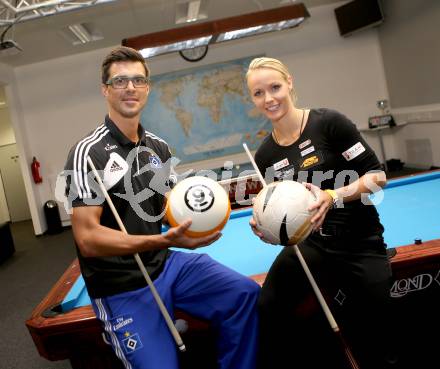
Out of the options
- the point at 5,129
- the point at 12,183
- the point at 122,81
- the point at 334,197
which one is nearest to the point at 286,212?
the point at 334,197

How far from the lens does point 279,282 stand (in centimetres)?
171

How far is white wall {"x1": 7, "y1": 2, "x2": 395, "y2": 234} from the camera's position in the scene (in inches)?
296

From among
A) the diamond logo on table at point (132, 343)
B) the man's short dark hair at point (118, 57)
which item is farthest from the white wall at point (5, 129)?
the diamond logo on table at point (132, 343)

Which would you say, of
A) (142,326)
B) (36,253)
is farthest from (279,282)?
(36,253)

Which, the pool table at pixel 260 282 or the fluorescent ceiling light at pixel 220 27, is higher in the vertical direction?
the fluorescent ceiling light at pixel 220 27

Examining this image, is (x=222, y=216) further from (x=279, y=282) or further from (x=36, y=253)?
(x=36, y=253)

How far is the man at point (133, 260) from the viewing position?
1535 millimetres

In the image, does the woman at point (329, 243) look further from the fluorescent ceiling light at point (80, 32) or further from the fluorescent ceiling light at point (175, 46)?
the fluorescent ceiling light at point (80, 32)

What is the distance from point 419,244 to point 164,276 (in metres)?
1.21

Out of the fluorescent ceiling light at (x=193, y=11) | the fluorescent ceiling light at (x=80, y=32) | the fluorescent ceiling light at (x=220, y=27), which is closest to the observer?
the fluorescent ceiling light at (x=220, y=27)

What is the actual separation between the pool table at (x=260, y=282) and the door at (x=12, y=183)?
9211 mm

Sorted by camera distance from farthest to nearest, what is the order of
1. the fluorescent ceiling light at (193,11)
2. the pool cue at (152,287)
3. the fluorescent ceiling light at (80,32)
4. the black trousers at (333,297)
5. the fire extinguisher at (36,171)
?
the fire extinguisher at (36,171), the fluorescent ceiling light at (80,32), the fluorescent ceiling light at (193,11), the black trousers at (333,297), the pool cue at (152,287)

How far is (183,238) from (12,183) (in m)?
10.5

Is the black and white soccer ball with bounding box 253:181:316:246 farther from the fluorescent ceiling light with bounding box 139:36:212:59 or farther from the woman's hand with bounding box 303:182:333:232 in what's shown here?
the fluorescent ceiling light with bounding box 139:36:212:59
